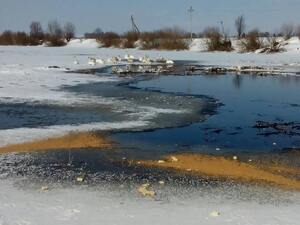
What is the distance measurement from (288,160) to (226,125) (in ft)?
12.0

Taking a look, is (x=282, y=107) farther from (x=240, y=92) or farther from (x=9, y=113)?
(x=9, y=113)

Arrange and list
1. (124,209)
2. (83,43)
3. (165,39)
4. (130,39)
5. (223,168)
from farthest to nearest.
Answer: (83,43)
(130,39)
(165,39)
(223,168)
(124,209)

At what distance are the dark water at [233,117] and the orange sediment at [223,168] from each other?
72cm

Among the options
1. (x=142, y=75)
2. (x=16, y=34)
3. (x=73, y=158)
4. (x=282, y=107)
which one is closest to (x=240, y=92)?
(x=282, y=107)

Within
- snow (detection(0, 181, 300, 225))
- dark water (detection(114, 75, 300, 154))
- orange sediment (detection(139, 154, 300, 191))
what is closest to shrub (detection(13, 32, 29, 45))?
dark water (detection(114, 75, 300, 154))

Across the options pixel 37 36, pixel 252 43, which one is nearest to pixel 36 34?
pixel 37 36

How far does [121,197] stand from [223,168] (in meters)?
2.35

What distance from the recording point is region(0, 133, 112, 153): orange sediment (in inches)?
409

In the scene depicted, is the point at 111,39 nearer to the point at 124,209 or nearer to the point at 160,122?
the point at 160,122

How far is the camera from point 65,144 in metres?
10.9

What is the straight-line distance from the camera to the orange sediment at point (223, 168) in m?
8.46

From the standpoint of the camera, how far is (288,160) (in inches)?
384

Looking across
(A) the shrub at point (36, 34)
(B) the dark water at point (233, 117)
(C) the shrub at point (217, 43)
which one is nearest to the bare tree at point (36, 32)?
(A) the shrub at point (36, 34)

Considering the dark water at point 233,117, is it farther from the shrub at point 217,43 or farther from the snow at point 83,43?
the snow at point 83,43
